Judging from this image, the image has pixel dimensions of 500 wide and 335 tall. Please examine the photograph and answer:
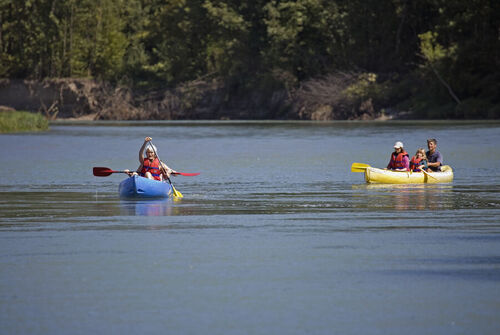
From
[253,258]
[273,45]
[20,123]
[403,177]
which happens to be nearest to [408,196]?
[403,177]

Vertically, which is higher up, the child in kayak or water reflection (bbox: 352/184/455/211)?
the child in kayak

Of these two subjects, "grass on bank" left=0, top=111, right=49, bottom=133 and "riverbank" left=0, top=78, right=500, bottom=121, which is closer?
"grass on bank" left=0, top=111, right=49, bottom=133

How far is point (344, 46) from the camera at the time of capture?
88000 mm

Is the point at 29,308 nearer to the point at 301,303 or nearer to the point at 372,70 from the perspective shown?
the point at 301,303

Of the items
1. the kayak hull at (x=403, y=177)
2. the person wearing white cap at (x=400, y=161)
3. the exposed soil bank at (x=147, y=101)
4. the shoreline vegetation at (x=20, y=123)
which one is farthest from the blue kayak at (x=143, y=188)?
the exposed soil bank at (x=147, y=101)

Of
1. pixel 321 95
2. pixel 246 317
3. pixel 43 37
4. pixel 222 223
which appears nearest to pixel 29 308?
pixel 246 317

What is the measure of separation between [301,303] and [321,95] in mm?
74858

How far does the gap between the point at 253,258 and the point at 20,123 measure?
55221 millimetres

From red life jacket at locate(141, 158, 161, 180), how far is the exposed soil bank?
2604 inches

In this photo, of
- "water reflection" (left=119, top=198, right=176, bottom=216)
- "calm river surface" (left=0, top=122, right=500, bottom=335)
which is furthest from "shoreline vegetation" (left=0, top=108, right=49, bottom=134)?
"water reflection" (left=119, top=198, right=176, bottom=216)

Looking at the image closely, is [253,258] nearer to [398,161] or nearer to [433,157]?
[398,161]

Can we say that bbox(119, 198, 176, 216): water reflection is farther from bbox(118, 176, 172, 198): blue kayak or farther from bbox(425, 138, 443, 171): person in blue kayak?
bbox(425, 138, 443, 171): person in blue kayak

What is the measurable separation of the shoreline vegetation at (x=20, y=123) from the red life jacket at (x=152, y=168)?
144 feet

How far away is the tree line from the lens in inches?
2921
